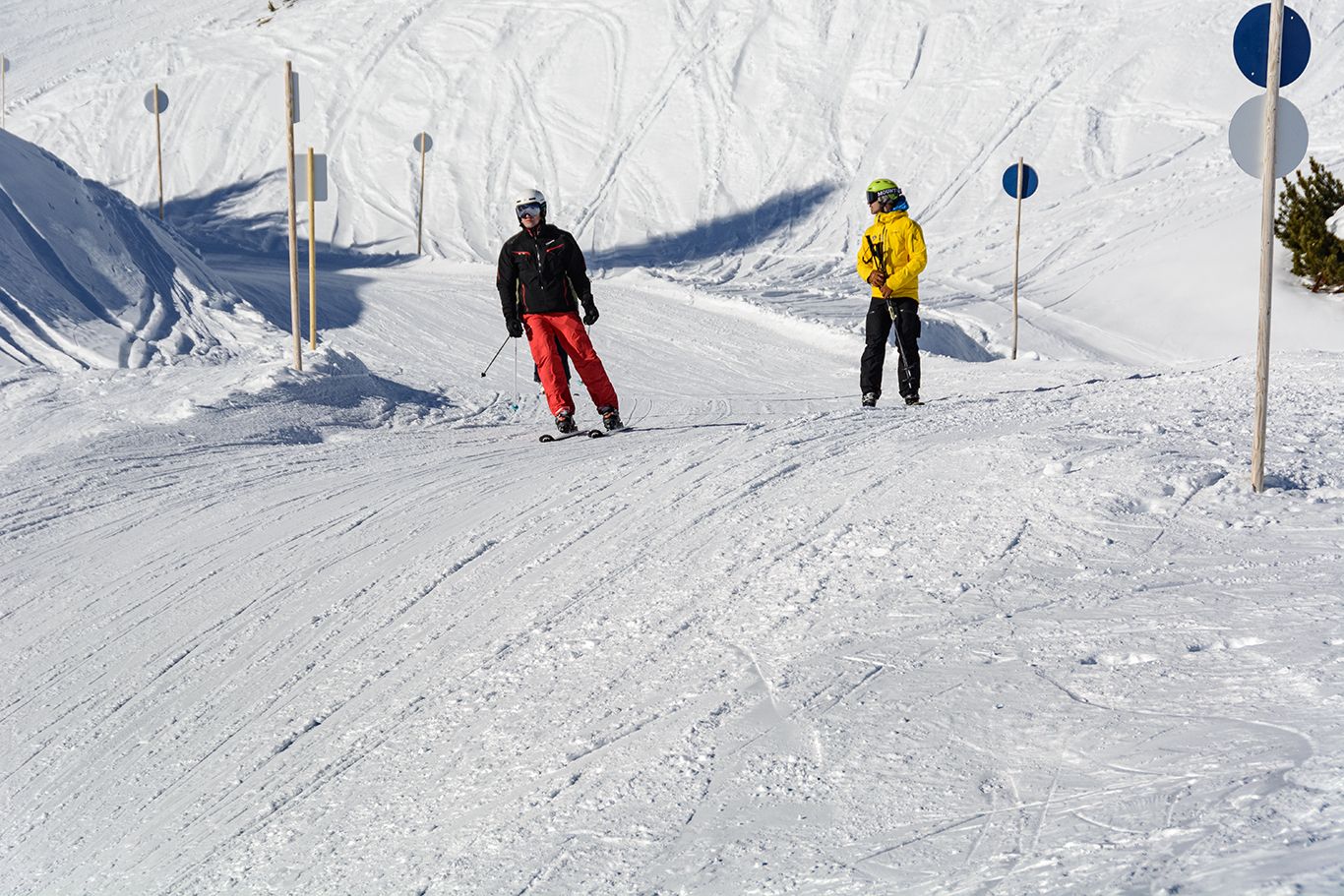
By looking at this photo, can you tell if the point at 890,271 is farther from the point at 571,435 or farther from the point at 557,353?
the point at 571,435

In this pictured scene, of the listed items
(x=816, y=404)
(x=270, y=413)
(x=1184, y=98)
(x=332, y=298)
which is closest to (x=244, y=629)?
(x=270, y=413)

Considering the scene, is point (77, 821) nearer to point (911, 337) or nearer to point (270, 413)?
point (270, 413)

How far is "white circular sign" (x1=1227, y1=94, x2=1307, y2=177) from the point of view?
612cm

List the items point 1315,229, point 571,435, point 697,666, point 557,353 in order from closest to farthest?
1. point 697,666
2. point 557,353
3. point 571,435
4. point 1315,229

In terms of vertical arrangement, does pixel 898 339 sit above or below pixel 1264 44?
below

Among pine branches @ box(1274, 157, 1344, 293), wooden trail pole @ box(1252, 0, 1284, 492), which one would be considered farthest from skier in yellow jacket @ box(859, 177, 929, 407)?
pine branches @ box(1274, 157, 1344, 293)

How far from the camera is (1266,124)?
20.0ft

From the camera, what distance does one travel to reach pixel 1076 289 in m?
25.7

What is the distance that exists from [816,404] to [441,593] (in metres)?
8.42

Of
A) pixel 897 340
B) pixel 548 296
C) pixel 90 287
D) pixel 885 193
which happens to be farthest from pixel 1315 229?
pixel 90 287

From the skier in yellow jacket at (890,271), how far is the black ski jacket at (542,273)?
7.17 feet

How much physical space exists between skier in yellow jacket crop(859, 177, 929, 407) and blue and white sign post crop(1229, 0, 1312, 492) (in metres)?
4.08

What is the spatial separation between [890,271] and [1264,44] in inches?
180

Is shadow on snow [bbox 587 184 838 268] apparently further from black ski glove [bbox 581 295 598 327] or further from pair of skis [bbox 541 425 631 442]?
black ski glove [bbox 581 295 598 327]
